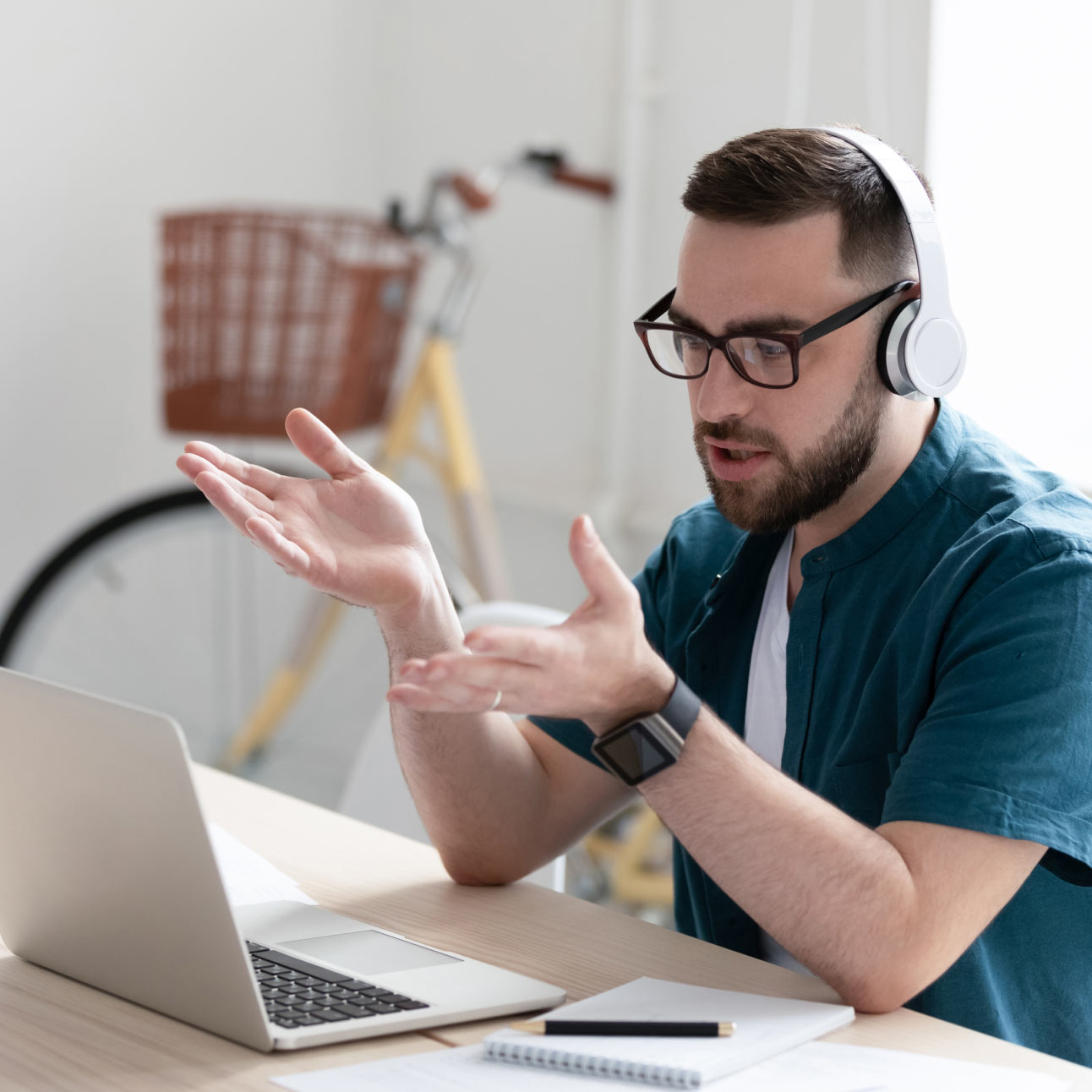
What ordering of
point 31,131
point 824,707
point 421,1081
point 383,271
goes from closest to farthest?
1. point 421,1081
2. point 824,707
3. point 383,271
4. point 31,131

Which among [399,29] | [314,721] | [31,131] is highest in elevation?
[399,29]

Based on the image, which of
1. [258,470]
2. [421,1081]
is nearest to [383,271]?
[258,470]

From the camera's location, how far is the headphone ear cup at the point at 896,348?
1136mm

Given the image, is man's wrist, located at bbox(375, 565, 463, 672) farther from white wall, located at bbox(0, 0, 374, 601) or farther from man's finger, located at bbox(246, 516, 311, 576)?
white wall, located at bbox(0, 0, 374, 601)

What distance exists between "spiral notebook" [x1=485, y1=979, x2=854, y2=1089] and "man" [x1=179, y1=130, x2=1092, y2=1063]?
0.19 feet

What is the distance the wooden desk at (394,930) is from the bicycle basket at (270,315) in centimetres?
127

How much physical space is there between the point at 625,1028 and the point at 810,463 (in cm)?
49

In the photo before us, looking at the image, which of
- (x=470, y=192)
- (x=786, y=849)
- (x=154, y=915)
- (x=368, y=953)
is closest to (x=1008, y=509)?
(x=786, y=849)

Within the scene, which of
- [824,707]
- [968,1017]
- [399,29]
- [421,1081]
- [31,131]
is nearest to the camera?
[421,1081]

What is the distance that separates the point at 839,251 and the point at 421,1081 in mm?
683

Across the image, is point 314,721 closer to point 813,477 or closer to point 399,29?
point 399,29

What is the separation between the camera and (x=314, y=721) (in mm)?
3059

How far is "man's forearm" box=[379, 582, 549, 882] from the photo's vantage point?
3.76ft

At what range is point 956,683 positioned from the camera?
102 centimetres
